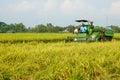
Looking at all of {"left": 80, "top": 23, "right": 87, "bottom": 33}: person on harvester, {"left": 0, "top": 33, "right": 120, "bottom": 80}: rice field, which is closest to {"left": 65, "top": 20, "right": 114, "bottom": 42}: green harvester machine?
{"left": 80, "top": 23, "right": 87, "bottom": 33}: person on harvester

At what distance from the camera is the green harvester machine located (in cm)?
1875

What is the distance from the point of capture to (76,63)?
6.42m

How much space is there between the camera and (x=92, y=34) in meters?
19.1

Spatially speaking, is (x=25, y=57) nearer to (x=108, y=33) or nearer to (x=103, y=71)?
(x=103, y=71)

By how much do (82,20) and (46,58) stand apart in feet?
42.7

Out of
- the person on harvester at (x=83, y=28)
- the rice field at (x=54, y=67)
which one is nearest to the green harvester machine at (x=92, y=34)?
the person on harvester at (x=83, y=28)

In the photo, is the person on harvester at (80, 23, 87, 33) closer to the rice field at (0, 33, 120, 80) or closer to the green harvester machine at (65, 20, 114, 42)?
the green harvester machine at (65, 20, 114, 42)

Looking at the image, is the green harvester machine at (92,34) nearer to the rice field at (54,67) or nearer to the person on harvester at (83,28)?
the person on harvester at (83,28)

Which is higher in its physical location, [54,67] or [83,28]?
[83,28]

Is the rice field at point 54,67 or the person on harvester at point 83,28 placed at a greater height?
the person on harvester at point 83,28

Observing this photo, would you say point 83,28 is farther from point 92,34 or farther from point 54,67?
point 54,67

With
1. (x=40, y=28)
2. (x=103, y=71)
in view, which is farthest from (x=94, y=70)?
(x=40, y=28)

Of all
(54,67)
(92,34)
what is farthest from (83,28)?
(54,67)

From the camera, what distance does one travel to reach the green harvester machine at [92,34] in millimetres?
18750
